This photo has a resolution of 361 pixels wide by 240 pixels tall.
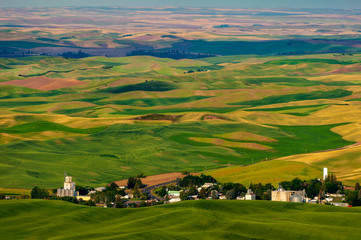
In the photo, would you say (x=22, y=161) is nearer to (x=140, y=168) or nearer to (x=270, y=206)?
(x=140, y=168)

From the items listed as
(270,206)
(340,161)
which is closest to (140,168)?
(340,161)

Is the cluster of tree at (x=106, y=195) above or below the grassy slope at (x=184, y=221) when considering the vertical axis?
above

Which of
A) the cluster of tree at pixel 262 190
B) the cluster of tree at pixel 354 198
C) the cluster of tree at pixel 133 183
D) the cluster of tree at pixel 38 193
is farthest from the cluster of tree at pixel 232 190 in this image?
the cluster of tree at pixel 38 193

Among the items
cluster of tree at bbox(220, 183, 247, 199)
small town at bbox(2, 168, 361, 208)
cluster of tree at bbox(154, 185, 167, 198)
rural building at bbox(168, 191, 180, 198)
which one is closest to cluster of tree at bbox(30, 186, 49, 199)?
small town at bbox(2, 168, 361, 208)

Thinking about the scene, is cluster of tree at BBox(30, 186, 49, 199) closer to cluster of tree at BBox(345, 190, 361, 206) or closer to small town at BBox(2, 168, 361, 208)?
small town at BBox(2, 168, 361, 208)

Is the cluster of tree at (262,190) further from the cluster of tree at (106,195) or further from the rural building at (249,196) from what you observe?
the cluster of tree at (106,195)

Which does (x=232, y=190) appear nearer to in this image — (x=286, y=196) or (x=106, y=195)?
(x=286, y=196)

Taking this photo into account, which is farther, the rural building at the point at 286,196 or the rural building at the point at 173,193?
the rural building at the point at 173,193
